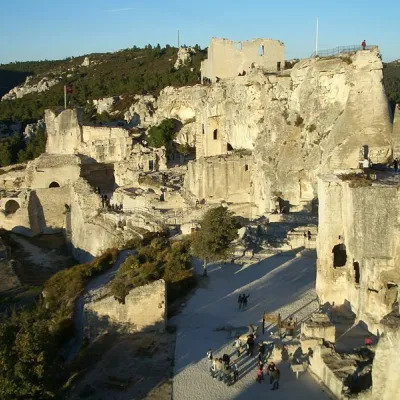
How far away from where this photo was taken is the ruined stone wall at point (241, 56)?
32.8 meters

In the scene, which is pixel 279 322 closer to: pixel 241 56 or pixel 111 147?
pixel 241 56

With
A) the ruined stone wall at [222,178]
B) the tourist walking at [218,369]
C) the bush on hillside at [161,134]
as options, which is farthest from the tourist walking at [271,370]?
the bush on hillside at [161,134]

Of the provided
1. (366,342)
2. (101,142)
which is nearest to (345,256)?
(366,342)

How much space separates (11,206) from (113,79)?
38.7m

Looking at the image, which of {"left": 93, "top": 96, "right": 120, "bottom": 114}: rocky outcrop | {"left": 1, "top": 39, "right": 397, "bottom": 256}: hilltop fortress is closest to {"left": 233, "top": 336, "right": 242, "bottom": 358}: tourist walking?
{"left": 1, "top": 39, "right": 397, "bottom": 256}: hilltop fortress

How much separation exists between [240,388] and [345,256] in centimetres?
529

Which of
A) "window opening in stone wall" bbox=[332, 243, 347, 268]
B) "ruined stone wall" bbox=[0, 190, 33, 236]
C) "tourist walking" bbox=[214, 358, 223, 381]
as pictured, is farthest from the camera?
"ruined stone wall" bbox=[0, 190, 33, 236]

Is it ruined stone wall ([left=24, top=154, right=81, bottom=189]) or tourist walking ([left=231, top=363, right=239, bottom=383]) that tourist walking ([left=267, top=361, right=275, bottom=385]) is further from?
ruined stone wall ([left=24, top=154, right=81, bottom=189])

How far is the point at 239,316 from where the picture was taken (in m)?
13.5

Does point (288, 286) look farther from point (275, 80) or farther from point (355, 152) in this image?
point (275, 80)

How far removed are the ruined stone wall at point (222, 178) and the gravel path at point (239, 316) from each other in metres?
8.93

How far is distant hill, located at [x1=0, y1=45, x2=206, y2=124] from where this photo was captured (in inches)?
2251

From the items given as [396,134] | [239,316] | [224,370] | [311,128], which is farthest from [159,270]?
[311,128]

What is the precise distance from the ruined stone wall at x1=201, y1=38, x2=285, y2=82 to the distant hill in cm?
1223
